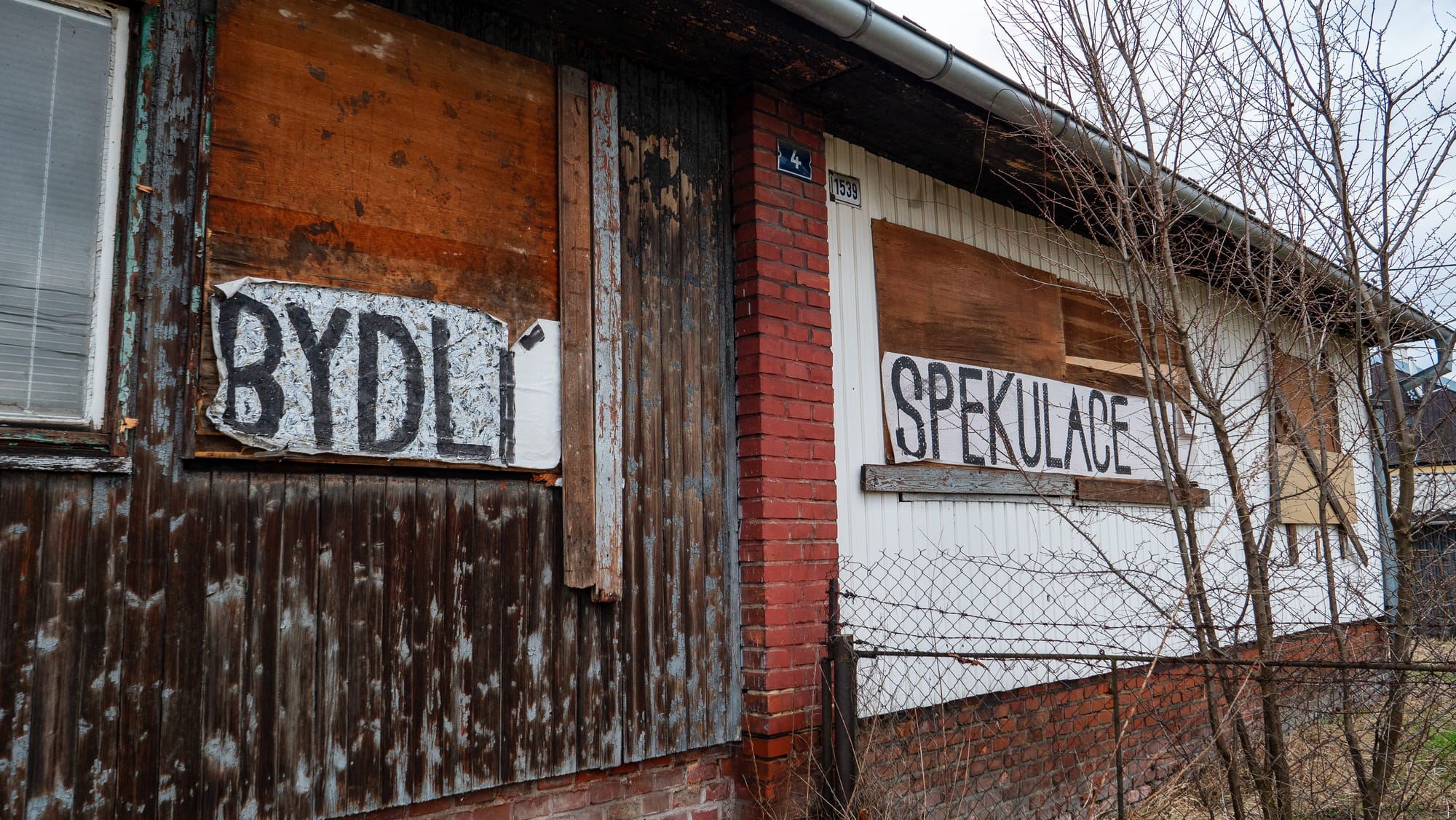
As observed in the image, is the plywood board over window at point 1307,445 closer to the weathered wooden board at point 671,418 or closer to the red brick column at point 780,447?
the red brick column at point 780,447

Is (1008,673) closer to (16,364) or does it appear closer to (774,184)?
(774,184)

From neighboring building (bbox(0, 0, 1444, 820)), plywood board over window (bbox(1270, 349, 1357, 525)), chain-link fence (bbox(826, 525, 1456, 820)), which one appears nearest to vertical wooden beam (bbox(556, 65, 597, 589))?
neighboring building (bbox(0, 0, 1444, 820))

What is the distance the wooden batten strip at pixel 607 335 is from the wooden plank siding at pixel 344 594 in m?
0.07

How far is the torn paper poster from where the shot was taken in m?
2.96

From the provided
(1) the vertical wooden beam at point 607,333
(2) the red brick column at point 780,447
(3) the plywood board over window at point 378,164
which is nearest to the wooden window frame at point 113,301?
(3) the plywood board over window at point 378,164

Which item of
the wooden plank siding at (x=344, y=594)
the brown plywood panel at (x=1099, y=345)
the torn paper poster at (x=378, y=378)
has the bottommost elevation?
the wooden plank siding at (x=344, y=594)

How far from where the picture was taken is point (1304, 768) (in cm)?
440

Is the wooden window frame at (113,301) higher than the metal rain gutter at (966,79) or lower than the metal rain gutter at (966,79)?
lower

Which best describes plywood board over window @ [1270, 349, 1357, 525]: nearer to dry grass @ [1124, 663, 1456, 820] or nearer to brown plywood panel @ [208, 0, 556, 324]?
dry grass @ [1124, 663, 1456, 820]

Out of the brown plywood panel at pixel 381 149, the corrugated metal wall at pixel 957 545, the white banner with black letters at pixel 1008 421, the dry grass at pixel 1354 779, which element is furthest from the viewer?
the white banner with black letters at pixel 1008 421

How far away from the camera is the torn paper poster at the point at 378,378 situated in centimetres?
296

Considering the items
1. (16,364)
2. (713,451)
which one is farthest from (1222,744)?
(16,364)

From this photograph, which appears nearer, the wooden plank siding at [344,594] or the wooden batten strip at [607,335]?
the wooden plank siding at [344,594]

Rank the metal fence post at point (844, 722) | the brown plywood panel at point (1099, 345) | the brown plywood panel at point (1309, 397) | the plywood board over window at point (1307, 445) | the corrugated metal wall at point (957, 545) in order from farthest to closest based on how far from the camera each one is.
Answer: the brown plywood panel at point (1099, 345) < the corrugated metal wall at point (957, 545) < the plywood board over window at point (1307, 445) < the brown plywood panel at point (1309, 397) < the metal fence post at point (844, 722)
